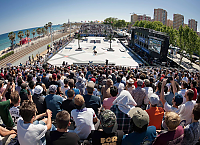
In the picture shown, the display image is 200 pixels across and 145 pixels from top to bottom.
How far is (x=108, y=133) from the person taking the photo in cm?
271

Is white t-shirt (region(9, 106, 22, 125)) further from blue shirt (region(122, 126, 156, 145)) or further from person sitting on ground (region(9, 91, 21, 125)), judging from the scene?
blue shirt (region(122, 126, 156, 145))

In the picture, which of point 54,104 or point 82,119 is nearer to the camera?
point 82,119

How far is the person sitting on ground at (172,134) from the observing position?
2.62m

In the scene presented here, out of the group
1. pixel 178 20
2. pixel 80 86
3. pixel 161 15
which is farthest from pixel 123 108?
pixel 161 15

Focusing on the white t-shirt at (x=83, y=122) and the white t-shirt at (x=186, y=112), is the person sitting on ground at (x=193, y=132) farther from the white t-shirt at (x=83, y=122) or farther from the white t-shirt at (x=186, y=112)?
the white t-shirt at (x=83, y=122)

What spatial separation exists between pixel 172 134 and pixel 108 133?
1.19m

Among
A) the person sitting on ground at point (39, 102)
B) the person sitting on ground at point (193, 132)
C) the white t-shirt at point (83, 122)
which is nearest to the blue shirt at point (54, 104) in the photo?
the person sitting on ground at point (39, 102)

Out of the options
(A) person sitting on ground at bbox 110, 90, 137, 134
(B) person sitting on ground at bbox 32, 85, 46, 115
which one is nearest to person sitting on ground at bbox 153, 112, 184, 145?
(A) person sitting on ground at bbox 110, 90, 137, 134

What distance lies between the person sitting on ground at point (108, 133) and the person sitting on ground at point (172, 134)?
2.37ft

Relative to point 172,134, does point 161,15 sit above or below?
above

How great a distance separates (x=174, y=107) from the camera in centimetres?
416

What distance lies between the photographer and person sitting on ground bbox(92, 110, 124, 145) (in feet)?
8.72

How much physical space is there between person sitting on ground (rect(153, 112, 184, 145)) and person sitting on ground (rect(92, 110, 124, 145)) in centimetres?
72

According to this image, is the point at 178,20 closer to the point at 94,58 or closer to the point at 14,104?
the point at 94,58
